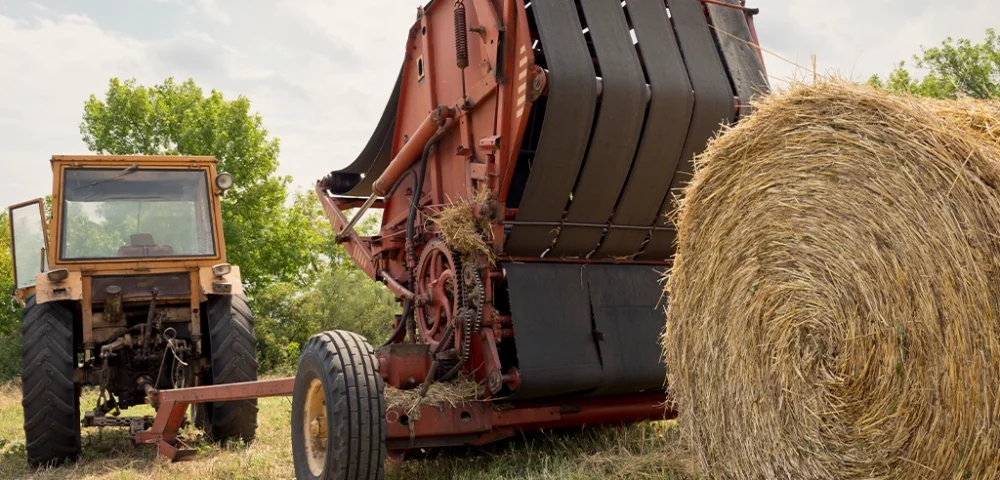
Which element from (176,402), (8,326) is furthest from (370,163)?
(8,326)

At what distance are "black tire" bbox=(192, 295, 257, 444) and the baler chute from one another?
2.25m

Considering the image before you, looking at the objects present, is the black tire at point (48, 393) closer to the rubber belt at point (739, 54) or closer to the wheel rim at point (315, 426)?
the wheel rim at point (315, 426)

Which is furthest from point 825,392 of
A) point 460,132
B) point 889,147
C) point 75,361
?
point 75,361

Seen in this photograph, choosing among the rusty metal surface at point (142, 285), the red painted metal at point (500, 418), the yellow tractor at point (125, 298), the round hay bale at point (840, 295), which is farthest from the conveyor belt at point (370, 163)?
the round hay bale at point (840, 295)

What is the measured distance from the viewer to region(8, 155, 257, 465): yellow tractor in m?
6.86

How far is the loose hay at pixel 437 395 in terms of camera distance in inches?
190

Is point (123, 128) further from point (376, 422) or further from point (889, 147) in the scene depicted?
point (889, 147)

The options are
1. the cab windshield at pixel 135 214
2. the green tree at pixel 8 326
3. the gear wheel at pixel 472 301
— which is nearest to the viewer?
the gear wheel at pixel 472 301

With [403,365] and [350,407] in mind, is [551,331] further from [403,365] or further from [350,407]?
[350,407]

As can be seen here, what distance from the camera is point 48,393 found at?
672 cm

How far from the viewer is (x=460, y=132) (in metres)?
5.59

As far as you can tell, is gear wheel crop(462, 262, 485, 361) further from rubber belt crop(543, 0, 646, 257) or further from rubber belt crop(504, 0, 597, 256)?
rubber belt crop(543, 0, 646, 257)

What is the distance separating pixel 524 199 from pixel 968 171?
2.72 m

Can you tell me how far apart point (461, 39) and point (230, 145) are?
828 inches
